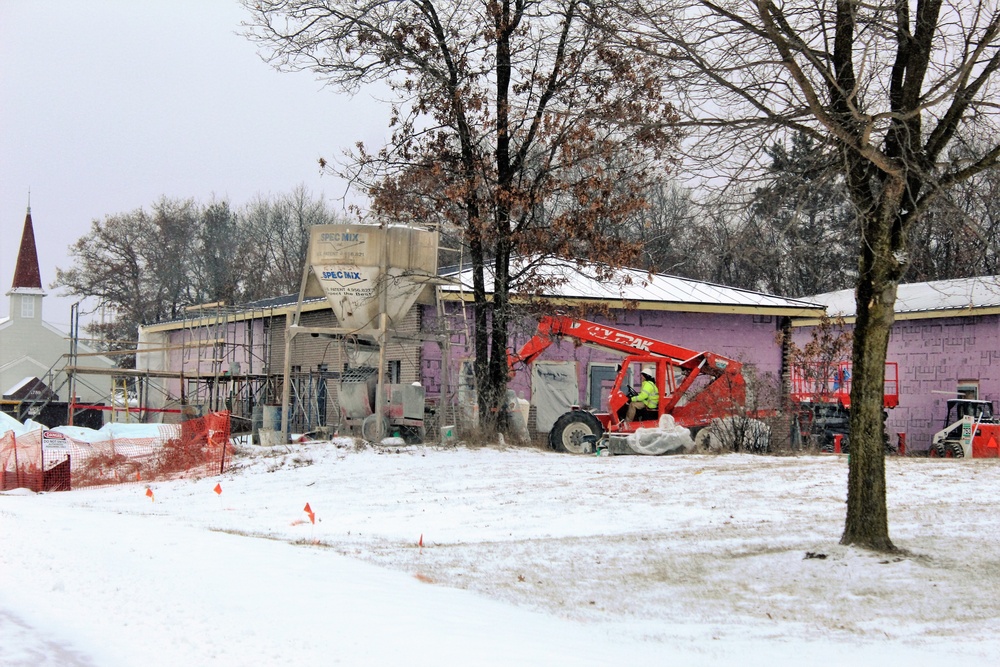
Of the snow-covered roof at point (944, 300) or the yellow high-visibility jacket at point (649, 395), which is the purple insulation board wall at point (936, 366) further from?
the yellow high-visibility jacket at point (649, 395)

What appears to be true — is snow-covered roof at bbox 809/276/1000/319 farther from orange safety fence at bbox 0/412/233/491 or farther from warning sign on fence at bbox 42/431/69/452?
warning sign on fence at bbox 42/431/69/452

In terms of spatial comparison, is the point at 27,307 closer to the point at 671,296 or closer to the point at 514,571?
the point at 671,296

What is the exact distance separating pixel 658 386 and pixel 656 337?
8268 mm

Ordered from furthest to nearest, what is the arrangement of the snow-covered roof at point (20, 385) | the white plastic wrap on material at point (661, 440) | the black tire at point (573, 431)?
the snow-covered roof at point (20, 385) < the black tire at point (573, 431) < the white plastic wrap on material at point (661, 440)

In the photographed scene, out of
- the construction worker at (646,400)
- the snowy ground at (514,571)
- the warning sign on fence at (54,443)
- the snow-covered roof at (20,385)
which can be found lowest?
the snowy ground at (514,571)

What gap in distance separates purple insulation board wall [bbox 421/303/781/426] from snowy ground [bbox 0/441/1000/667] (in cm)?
961

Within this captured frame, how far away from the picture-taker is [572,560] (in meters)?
11.6

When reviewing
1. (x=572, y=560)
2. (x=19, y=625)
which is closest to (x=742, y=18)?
A: (x=572, y=560)

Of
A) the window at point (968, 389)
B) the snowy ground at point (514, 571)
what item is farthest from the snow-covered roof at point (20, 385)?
the window at point (968, 389)

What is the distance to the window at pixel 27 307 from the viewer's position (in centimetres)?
6744

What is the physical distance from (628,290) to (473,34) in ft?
35.0

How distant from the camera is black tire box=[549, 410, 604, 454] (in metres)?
22.9

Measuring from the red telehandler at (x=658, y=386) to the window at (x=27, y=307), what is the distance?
2074 inches

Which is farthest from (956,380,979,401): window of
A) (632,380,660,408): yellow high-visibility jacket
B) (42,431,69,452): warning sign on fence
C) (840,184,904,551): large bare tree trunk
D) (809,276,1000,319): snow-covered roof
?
(42,431,69,452): warning sign on fence
